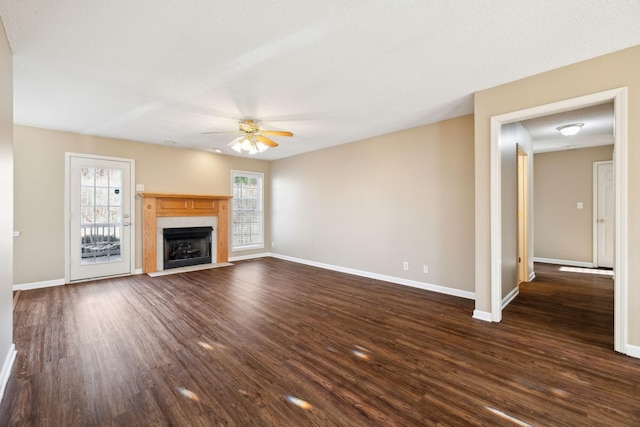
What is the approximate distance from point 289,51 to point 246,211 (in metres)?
5.22

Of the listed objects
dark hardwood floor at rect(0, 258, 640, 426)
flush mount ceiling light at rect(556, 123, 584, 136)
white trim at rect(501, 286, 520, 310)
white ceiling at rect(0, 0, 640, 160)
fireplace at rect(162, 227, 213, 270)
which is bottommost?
dark hardwood floor at rect(0, 258, 640, 426)

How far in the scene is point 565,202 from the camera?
6.00 meters

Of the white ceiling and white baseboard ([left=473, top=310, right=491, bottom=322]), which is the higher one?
the white ceiling

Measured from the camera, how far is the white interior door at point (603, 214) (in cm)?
552

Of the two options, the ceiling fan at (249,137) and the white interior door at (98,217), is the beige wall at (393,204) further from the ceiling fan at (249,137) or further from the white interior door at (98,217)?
the white interior door at (98,217)

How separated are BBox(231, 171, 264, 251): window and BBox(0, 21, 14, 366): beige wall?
4.53m

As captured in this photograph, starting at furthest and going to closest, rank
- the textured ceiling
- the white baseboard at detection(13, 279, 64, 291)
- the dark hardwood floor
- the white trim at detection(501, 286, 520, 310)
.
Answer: the white baseboard at detection(13, 279, 64, 291) → the textured ceiling → the white trim at detection(501, 286, 520, 310) → the dark hardwood floor

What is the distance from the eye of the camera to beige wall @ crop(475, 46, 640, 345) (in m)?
2.27

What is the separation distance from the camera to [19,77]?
9.03ft

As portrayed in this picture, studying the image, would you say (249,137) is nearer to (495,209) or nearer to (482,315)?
(495,209)

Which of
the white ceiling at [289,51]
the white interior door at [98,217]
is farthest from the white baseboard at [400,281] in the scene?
the white interior door at [98,217]

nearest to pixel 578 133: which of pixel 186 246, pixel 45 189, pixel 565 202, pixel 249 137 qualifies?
pixel 565 202

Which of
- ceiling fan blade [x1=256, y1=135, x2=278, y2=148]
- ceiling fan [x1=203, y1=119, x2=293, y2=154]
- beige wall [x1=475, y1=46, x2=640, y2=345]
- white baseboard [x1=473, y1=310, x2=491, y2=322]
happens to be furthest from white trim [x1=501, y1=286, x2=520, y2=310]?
ceiling fan blade [x1=256, y1=135, x2=278, y2=148]

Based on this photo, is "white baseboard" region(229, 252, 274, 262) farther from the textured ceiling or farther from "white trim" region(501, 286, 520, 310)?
the textured ceiling
